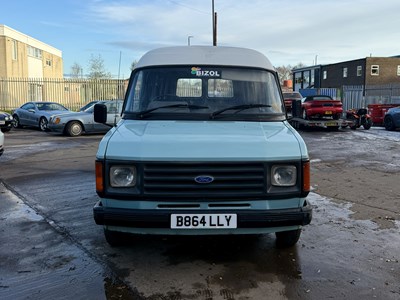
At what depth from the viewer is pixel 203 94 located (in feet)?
16.5

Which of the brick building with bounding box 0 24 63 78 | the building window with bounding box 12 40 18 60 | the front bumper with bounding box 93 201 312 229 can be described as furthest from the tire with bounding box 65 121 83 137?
the building window with bounding box 12 40 18 60

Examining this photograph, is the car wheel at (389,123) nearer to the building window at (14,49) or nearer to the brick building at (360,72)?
the brick building at (360,72)

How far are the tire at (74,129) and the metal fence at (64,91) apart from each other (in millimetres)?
13778

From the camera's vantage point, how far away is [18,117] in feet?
70.1

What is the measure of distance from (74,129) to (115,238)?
13.6 meters

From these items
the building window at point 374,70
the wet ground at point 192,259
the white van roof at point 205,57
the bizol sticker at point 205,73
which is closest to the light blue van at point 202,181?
the wet ground at point 192,259

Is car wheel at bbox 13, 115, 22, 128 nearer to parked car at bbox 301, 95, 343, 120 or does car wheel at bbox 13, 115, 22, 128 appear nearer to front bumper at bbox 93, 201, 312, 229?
parked car at bbox 301, 95, 343, 120

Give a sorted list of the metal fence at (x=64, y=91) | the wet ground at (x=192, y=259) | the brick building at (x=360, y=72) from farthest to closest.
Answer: the brick building at (x=360, y=72), the metal fence at (x=64, y=91), the wet ground at (x=192, y=259)

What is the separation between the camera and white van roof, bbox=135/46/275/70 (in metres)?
5.29

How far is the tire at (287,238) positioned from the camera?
454 cm

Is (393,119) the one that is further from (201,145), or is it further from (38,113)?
(201,145)

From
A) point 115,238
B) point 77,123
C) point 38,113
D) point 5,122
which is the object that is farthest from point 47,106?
point 115,238

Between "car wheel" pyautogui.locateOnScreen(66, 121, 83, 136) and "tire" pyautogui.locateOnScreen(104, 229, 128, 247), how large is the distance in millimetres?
13447

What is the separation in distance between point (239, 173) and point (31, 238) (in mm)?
2917
